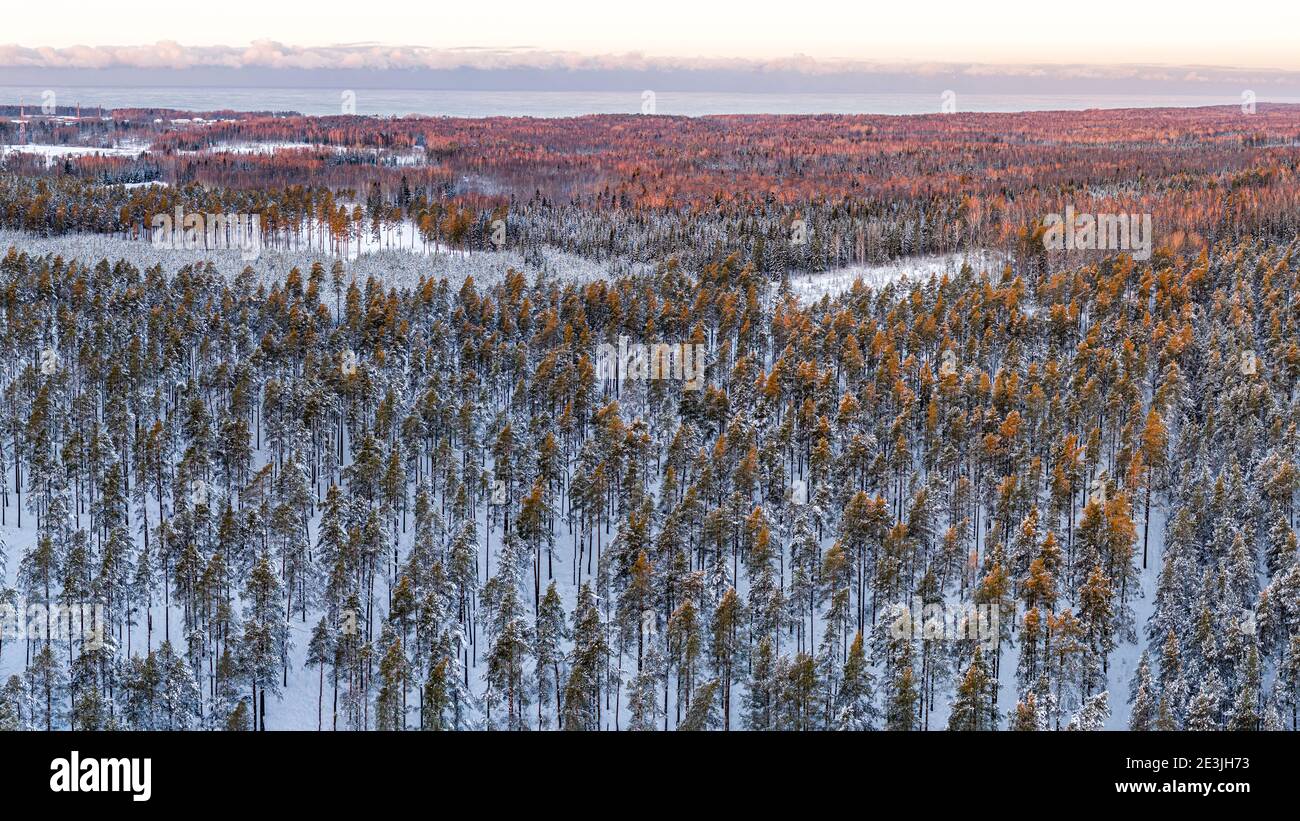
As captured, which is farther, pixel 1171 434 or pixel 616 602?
pixel 1171 434

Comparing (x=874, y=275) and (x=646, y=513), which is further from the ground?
(x=874, y=275)

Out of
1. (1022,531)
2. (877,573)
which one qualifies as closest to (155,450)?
(877,573)

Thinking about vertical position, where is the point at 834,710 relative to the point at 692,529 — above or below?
below

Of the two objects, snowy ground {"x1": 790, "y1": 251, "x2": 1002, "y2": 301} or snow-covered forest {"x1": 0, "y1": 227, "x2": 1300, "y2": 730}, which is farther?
snowy ground {"x1": 790, "y1": 251, "x2": 1002, "y2": 301}

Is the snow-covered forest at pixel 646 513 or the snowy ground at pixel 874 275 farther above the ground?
the snowy ground at pixel 874 275

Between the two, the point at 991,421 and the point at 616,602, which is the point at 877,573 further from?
the point at 991,421

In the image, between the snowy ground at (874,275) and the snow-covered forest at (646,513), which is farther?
the snowy ground at (874,275)

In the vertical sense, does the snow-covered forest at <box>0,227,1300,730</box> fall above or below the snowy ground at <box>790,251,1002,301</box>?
below

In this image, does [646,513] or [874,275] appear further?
[874,275]
